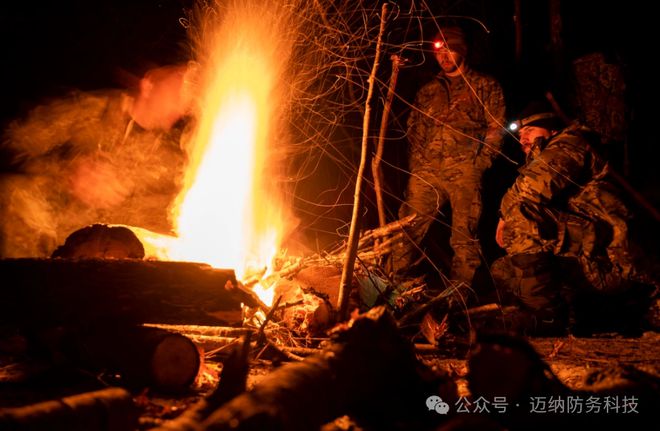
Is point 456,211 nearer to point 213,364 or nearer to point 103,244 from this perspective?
point 213,364

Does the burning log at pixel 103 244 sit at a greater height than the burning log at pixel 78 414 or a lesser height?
greater

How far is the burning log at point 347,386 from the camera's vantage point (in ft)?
6.05

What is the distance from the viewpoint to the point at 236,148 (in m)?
5.79

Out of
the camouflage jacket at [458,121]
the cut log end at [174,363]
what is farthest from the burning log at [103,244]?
the camouflage jacket at [458,121]

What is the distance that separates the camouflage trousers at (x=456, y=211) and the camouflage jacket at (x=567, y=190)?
44.0 inches

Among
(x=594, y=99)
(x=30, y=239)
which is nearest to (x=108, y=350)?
(x=30, y=239)

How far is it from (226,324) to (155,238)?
1.84 m

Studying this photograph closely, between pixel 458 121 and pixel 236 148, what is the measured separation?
379cm

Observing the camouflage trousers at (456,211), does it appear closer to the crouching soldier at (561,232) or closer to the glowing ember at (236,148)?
the crouching soldier at (561,232)

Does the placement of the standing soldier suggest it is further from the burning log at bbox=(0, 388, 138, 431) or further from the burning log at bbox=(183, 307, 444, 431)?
the burning log at bbox=(0, 388, 138, 431)

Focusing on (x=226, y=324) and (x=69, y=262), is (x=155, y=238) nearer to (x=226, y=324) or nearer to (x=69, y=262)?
(x=69, y=262)

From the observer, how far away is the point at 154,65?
22.3 feet

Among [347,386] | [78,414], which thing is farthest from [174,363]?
[347,386]

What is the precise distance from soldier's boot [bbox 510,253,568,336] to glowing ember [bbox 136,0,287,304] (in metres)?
3.21
